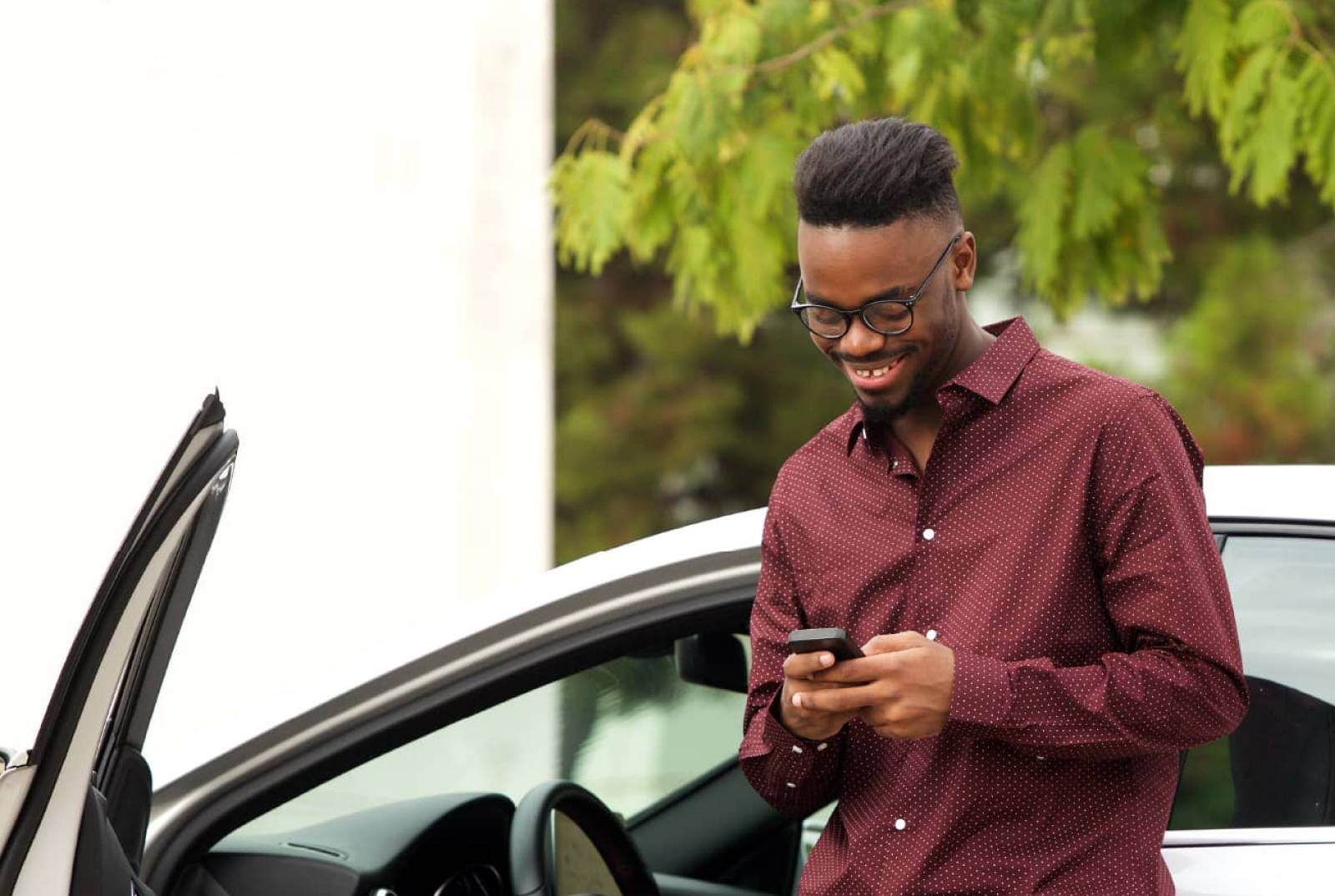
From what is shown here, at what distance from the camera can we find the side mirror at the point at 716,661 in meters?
2.75

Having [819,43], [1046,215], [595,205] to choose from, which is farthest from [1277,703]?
[595,205]

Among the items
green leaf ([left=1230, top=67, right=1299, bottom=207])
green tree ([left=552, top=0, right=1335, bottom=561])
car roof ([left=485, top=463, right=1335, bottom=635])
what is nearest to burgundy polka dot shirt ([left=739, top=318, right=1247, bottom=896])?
car roof ([left=485, top=463, right=1335, bottom=635])

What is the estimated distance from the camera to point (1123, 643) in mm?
1774

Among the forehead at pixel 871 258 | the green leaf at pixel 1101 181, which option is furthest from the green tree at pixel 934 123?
the forehead at pixel 871 258

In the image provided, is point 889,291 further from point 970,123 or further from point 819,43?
point 970,123

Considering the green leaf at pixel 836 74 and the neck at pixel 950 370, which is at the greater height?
the green leaf at pixel 836 74

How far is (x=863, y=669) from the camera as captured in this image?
66.1 inches

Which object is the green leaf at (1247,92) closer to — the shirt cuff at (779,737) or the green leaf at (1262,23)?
the green leaf at (1262,23)

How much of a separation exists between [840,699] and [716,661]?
1.08 m

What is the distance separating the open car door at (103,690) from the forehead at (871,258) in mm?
712

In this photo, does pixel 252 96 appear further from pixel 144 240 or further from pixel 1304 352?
pixel 1304 352

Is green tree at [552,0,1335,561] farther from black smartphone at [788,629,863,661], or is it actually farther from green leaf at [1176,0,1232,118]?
black smartphone at [788,629,863,661]

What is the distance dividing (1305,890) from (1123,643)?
550 mm

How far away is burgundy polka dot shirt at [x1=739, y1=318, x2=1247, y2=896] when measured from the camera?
171 cm
